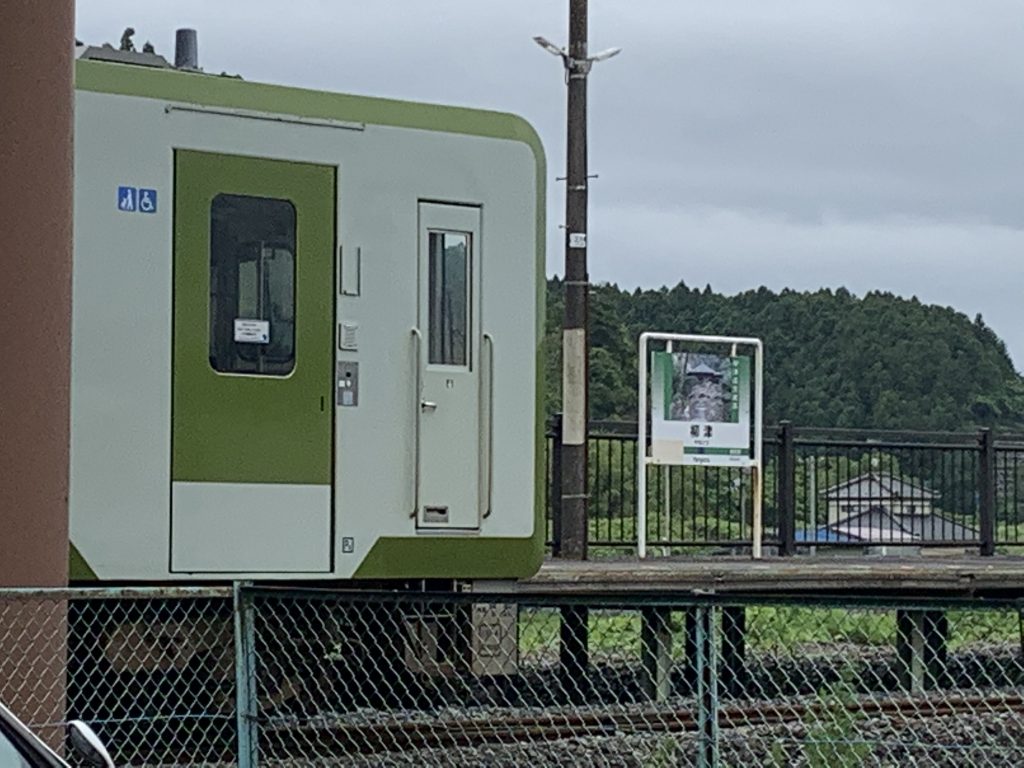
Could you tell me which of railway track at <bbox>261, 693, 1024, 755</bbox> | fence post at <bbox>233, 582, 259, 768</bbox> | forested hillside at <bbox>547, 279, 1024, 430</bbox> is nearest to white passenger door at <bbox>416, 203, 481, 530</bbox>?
railway track at <bbox>261, 693, 1024, 755</bbox>

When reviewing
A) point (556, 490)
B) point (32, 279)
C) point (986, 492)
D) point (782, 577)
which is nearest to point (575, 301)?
point (556, 490)

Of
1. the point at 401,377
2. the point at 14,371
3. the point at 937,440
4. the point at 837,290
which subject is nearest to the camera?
the point at 14,371

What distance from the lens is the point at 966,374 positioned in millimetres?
36844

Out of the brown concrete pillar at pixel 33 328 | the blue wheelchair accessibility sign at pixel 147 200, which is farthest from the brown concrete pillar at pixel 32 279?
the blue wheelchair accessibility sign at pixel 147 200

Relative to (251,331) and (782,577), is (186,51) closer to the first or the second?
(251,331)

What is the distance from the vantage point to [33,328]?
713 centimetres

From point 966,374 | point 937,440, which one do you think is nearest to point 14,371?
point 937,440

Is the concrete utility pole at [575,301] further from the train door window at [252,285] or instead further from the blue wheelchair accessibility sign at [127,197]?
the blue wheelchair accessibility sign at [127,197]

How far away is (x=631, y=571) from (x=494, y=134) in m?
3.08

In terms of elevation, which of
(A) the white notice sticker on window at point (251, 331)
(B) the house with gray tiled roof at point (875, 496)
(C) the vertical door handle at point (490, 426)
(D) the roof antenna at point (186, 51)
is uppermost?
(D) the roof antenna at point (186, 51)

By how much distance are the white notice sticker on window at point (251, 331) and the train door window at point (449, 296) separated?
1043 mm

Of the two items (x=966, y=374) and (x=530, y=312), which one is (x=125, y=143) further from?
(x=966, y=374)

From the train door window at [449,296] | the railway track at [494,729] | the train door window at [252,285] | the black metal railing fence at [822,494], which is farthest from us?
the black metal railing fence at [822,494]

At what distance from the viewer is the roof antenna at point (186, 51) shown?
35.9ft
